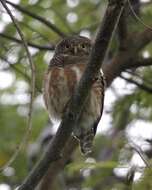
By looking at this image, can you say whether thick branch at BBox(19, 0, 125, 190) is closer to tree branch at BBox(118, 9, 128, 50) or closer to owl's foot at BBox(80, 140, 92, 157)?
owl's foot at BBox(80, 140, 92, 157)

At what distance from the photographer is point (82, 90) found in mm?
4051

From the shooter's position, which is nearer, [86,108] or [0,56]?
[86,108]

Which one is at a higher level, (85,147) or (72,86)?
(72,86)

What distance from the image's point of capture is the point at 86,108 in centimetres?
555

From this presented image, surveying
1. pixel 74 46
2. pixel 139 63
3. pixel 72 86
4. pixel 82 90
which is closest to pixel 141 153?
pixel 82 90

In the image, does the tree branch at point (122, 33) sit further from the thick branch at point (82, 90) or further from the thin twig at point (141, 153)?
the thick branch at point (82, 90)

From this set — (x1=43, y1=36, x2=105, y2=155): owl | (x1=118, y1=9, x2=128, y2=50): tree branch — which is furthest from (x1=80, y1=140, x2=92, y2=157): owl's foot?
(x1=118, y1=9, x2=128, y2=50): tree branch

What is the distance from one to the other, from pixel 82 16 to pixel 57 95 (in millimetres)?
2766

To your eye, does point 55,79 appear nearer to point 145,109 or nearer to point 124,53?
point 124,53

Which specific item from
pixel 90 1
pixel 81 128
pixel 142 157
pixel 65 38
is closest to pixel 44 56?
pixel 65 38

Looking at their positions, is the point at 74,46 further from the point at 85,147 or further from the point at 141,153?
the point at 141,153

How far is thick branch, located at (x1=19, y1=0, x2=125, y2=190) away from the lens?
11.9 feet

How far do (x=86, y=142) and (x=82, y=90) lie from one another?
2001mm

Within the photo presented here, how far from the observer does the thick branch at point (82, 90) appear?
11.9ft
